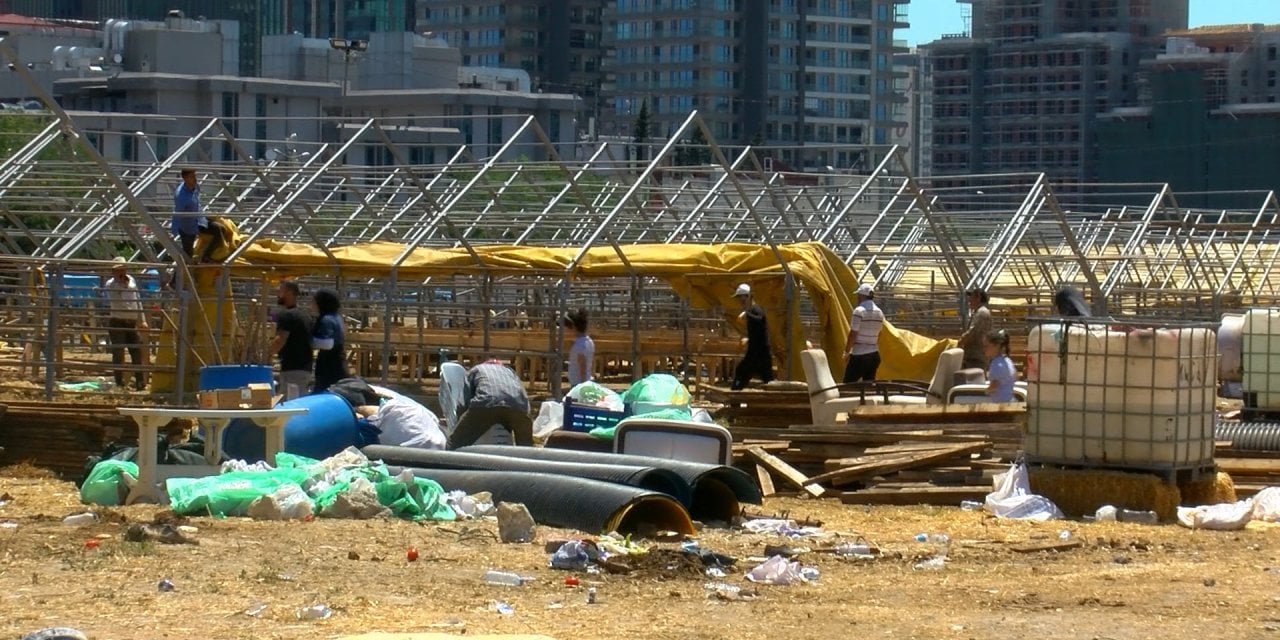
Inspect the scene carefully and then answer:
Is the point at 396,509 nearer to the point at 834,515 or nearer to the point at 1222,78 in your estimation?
the point at 834,515

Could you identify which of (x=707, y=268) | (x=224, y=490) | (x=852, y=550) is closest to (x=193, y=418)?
(x=224, y=490)

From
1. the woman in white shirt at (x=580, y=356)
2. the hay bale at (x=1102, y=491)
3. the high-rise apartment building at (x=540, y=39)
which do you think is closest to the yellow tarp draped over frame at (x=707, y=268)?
the woman in white shirt at (x=580, y=356)

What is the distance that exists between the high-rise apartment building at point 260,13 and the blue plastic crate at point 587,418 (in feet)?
475

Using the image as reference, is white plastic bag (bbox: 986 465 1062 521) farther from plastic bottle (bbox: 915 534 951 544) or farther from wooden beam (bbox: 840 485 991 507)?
plastic bottle (bbox: 915 534 951 544)

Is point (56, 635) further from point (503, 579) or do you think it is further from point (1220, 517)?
point (1220, 517)

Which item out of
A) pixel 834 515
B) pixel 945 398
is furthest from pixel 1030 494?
pixel 945 398

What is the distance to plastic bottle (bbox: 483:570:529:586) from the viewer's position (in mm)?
11375

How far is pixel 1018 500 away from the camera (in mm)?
15117

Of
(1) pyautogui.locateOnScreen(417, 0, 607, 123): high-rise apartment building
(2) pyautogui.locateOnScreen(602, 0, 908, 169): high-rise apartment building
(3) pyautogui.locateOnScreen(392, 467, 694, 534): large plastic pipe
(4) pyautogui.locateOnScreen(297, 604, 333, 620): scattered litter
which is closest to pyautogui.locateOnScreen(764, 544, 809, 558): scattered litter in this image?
(3) pyautogui.locateOnScreen(392, 467, 694, 534): large plastic pipe

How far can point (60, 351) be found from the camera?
25.3 m

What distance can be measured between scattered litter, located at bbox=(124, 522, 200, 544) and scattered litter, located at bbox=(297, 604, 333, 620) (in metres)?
2.43

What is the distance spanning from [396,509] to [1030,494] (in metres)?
4.47

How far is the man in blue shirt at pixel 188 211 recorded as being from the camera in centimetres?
2442

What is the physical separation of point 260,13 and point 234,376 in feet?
514
